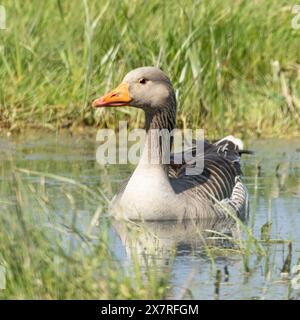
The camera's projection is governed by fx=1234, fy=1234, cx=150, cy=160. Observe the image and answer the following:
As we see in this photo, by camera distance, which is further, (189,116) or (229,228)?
(189,116)

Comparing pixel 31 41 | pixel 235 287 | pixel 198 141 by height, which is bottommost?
pixel 235 287

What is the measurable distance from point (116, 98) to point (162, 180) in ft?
2.48

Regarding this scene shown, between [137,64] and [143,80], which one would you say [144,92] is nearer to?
[143,80]

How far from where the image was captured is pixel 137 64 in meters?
13.4

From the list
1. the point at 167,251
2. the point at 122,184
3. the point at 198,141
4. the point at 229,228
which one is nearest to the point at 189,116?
the point at 198,141

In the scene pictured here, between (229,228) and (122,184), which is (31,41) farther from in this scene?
(229,228)

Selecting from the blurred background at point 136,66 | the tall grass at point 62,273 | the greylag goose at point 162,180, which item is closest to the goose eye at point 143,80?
the greylag goose at point 162,180

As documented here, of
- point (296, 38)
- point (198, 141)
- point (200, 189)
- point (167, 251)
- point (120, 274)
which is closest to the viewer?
point (120, 274)

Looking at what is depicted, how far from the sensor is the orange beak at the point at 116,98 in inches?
387

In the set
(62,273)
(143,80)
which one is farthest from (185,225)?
(62,273)

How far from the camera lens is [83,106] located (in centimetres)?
1323

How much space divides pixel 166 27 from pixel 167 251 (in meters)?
5.14

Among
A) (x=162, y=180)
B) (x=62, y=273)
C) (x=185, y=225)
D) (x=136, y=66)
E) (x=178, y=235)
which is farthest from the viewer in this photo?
(x=136, y=66)

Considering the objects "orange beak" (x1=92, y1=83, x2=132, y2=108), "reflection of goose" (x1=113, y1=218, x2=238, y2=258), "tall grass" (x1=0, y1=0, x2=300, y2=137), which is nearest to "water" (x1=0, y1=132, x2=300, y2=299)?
"reflection of goose" (x1=113, y1=218, x2=238, y2=258)
